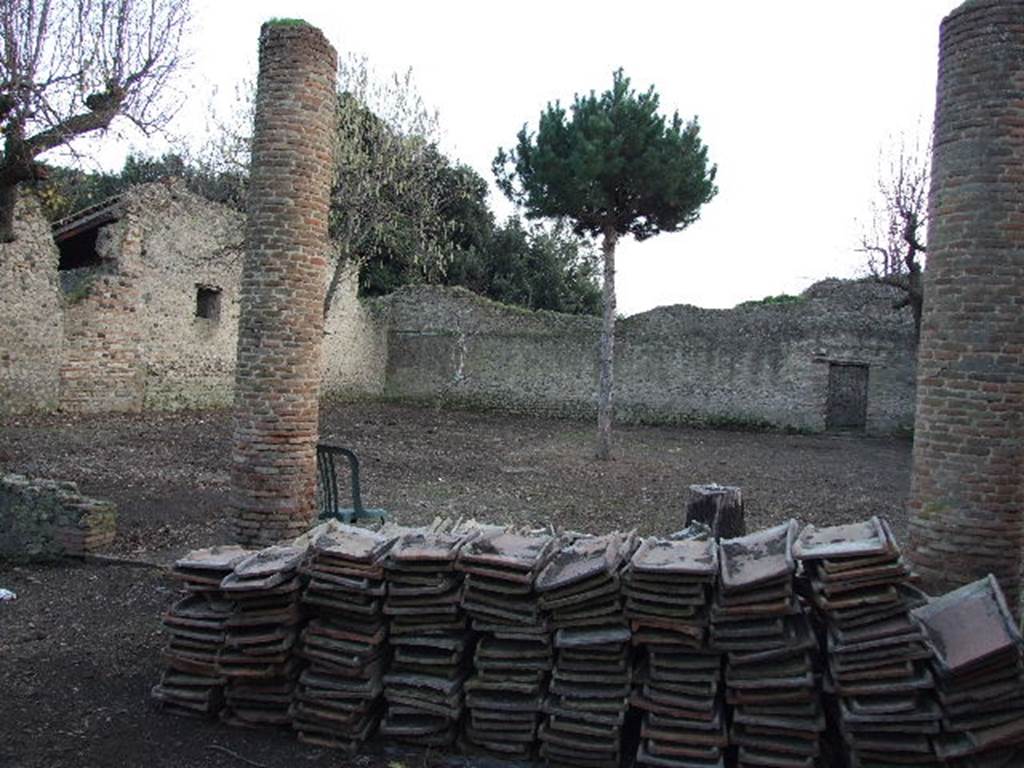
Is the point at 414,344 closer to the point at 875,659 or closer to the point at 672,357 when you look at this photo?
the point at 672,357

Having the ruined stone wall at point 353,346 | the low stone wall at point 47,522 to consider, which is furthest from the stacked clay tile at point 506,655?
the ruined stone wall at point 353,346

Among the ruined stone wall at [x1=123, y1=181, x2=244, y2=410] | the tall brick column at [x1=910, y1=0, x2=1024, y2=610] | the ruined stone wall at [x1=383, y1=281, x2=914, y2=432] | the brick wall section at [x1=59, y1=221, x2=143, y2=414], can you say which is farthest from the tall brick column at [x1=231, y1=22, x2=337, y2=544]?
the ruined stone wall at [x1=383, y1=281, x2=914, y2=432]

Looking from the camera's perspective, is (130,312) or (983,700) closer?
(983,700)

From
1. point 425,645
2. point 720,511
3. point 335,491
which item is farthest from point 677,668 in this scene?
point 335,491

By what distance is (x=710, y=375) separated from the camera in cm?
2195

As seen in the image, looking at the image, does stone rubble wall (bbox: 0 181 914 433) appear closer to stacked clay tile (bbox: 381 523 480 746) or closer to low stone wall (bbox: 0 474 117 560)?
low stone wall (bbox: 0 474 117 560)

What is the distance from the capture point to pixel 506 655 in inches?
149

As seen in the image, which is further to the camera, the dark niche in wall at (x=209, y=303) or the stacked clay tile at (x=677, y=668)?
the dark niche in wall at (x=209, y=303)

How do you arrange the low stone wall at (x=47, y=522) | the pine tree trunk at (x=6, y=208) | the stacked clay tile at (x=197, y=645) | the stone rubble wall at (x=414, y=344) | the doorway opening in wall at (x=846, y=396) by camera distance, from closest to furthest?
the stacked clay tile at (x=197, y=645), the low stone wall at (x=47, y=522), the pine tree trunk at (x=6, y=208), the stone rubble wall at (x=414, y=344), the doorway opening in wall at (x=846, y=396)

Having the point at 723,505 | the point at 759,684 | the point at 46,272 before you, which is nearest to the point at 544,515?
the point at 723,505

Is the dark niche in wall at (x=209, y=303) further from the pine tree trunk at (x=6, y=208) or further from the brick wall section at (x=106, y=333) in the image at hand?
the pine tree trunk at (x=6, y=208)

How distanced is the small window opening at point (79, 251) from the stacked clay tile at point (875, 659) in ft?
53.6

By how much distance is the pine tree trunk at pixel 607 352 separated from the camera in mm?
14516

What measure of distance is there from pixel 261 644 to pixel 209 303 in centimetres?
1551
